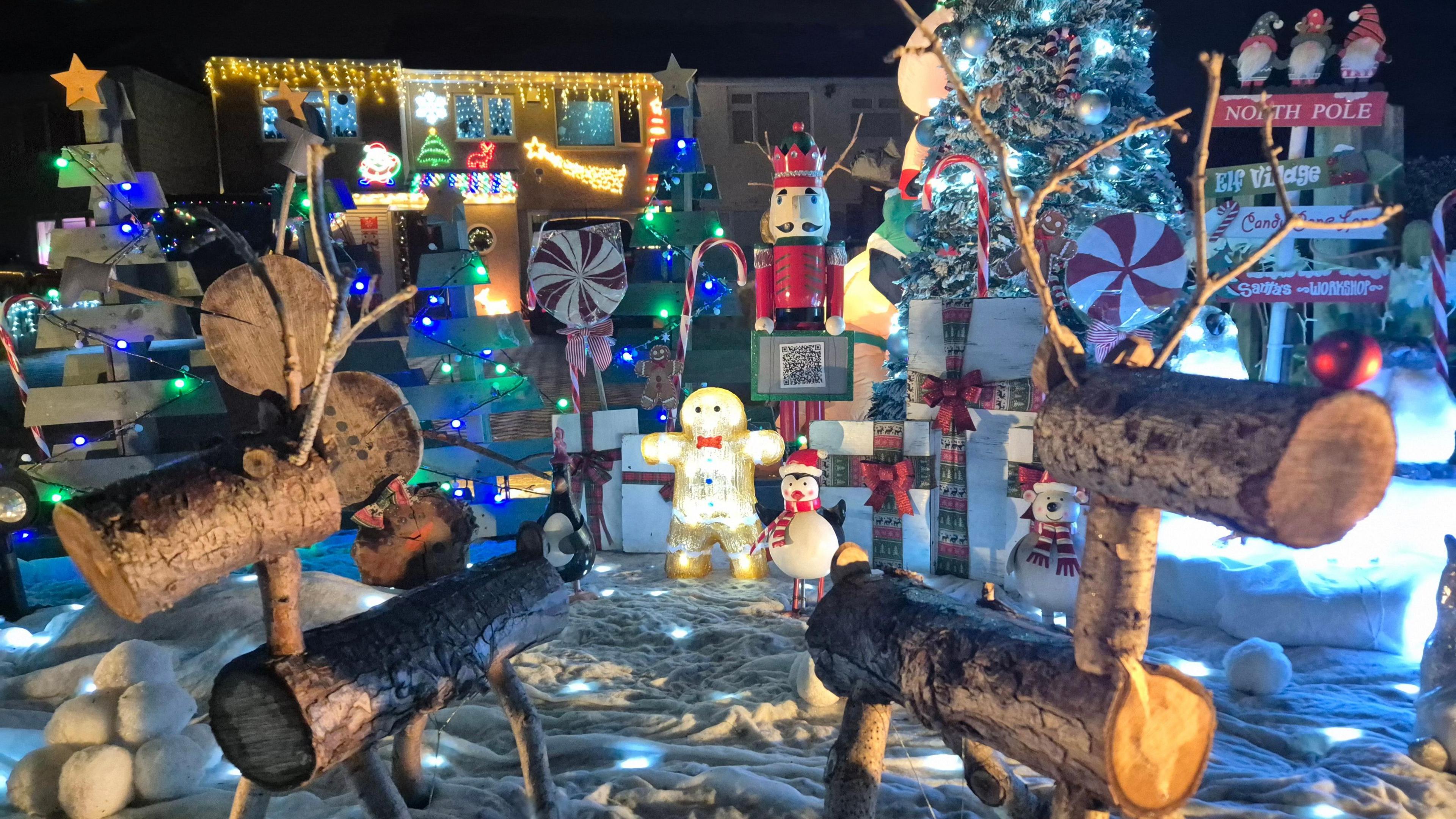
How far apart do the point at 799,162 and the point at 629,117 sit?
1062cm

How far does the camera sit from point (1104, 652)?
1.89 metres

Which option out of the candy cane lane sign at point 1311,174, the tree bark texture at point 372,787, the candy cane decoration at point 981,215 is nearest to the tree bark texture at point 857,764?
the tree bark texture at point 372,787

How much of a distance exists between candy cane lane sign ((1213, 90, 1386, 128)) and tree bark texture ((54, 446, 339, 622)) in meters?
6.13

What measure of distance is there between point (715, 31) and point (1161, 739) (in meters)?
15.7

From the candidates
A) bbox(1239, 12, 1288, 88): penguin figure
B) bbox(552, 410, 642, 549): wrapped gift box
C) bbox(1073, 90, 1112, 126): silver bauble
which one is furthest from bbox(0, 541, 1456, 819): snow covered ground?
bbox(1239, 12, 1288, 88): penguin figure

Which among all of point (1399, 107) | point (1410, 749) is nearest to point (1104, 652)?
point (1410, 749)

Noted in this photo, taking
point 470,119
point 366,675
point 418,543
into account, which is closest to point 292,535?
point 366,675

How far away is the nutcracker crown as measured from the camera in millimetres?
6137

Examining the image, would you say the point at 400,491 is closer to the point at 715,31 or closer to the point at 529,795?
the point at 529,795

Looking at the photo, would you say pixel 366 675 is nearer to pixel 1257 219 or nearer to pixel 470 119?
pixel 1257 219

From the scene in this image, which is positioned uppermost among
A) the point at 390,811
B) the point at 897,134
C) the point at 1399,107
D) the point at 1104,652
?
the point at 897,134

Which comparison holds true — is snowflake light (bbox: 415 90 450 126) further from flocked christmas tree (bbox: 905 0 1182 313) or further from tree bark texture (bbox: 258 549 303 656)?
tree bark texture (bbox: 258 549 303 656)

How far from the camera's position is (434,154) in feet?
46.0

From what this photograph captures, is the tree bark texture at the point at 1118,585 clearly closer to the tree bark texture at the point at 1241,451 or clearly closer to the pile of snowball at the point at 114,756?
the tree bark texture at the point at 1241,451
